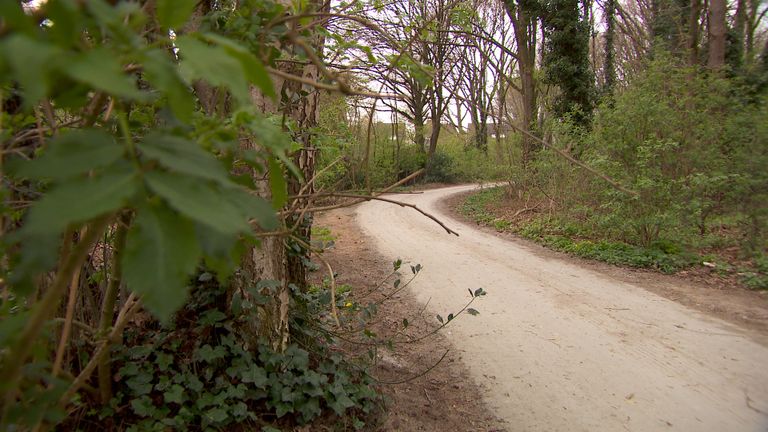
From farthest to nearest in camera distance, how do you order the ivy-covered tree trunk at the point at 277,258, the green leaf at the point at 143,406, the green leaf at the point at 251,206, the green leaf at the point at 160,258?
the ivy-covered tree trunk at the point at 277,258
the green leaf at the point at 143,406
the green leaf at the point at 251,206
the green leaf at the point at 160,258

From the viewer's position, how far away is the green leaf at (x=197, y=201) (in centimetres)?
50

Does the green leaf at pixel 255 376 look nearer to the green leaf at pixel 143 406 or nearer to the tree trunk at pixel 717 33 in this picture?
the green leaf at pixel 143 406

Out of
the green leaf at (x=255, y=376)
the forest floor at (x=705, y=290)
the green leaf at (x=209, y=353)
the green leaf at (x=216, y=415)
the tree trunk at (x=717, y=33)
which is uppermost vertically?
the tree trunk at (x=717, y=33)

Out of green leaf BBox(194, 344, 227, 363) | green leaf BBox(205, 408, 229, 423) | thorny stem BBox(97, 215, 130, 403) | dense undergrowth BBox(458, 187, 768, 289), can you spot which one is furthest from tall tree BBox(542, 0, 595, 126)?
thorny stem BBox(97, 215, 130, 403)

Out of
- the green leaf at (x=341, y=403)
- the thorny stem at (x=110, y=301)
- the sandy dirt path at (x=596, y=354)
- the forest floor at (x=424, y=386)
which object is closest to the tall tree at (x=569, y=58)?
the sandy dirt path at (x=596, y=354)

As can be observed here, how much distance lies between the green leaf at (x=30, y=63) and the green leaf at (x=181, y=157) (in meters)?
0.14

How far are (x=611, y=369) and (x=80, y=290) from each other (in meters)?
3.91

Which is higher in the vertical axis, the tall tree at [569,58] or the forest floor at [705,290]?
the tall tree at [569,58]

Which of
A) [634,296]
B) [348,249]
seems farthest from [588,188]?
[348,249]

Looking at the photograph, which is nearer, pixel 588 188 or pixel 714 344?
pixel 714 344

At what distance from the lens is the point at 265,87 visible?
0.65 meters

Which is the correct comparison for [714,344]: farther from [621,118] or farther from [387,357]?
[621,118]

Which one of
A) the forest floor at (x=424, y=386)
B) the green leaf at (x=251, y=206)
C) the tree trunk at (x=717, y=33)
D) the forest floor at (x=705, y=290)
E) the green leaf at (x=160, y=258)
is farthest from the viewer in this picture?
the tree trunk at (x=717, y=33)

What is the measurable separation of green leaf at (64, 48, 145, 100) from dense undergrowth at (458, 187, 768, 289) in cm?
758
